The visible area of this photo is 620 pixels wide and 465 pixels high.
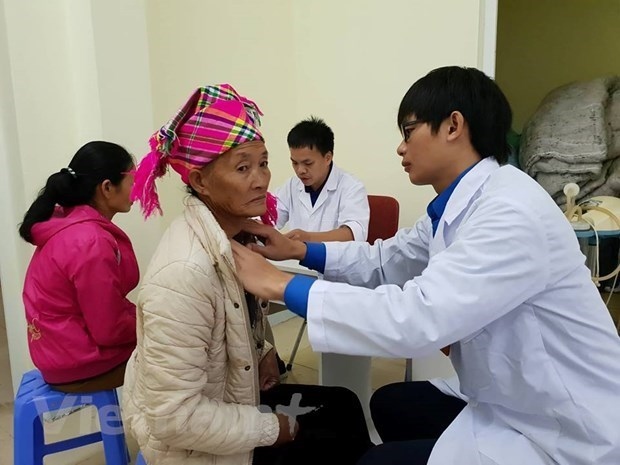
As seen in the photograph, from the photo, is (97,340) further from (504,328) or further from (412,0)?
(412,0)

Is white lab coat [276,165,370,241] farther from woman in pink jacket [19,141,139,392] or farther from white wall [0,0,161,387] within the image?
woman in pink jacket [19,141,139,392]

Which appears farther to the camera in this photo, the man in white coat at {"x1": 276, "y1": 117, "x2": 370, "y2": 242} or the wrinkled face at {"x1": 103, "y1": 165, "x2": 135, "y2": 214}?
the man in white coat at {"x1": 276, "y1": 117, "x2": 370, "y2": 242}

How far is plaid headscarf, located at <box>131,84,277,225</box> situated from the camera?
103 centimetres

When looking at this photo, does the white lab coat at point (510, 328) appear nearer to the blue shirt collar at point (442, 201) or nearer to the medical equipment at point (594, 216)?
the blue shirt collar at point (442, 201)

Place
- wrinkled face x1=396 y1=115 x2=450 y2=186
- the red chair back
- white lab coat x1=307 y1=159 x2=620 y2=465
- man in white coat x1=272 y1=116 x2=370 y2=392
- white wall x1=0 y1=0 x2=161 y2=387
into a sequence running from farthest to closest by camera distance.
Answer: the red chair back
man in white coat x1=272 y1=116 x2=370 y2=392
white wall x1=0 y1=0 x2=161 y2=387
wrinkled face x1=396 y1=115 x2=450 y2=186
white lab coat x1=307 y1=159 x2=620 y2=465

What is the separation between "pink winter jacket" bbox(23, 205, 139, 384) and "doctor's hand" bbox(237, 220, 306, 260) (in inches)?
18.0

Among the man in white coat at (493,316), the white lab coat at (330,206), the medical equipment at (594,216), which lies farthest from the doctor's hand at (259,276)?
the medical equipment at (594,216)

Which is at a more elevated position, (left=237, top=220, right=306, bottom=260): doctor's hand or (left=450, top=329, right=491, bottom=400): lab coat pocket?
Result: (left=237, top=220, right=306, bottom=260): doctor's hand

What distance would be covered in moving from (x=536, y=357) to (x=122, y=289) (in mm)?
1129

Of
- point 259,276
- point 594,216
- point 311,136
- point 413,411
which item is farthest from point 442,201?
point 594,216

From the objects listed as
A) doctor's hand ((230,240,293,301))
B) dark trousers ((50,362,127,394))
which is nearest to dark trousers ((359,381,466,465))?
doctor's hand ((230,240,293,301))

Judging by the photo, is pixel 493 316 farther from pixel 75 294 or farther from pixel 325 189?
pixel 325 189

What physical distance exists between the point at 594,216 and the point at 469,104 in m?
1.91

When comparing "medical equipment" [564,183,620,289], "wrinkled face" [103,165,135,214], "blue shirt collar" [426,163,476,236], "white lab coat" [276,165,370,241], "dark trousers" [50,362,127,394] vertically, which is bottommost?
"dark trousers" [50,362,127,394]
